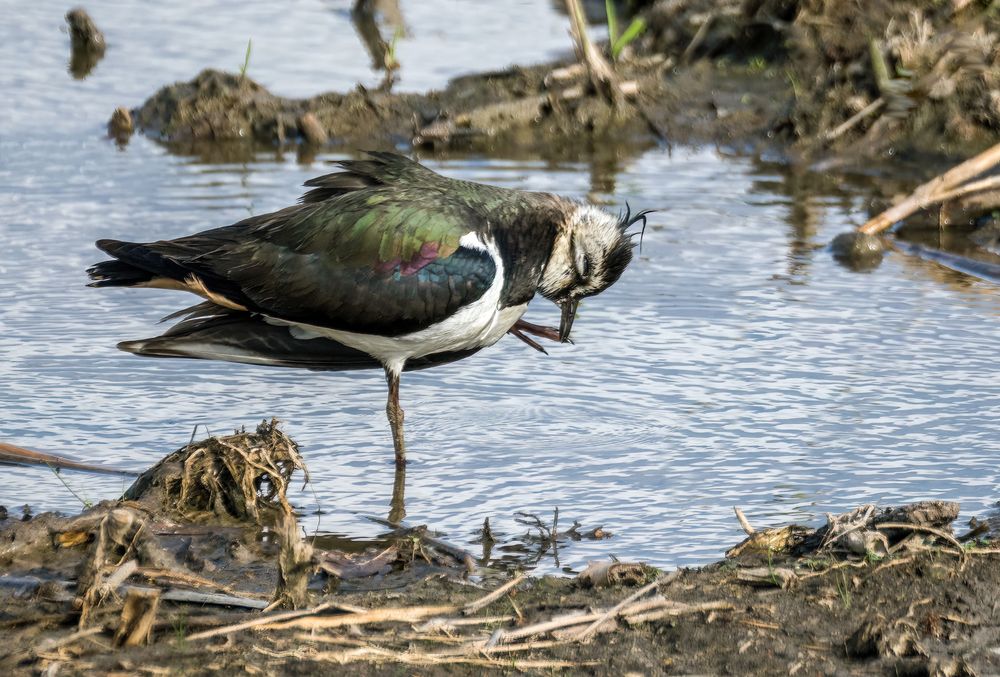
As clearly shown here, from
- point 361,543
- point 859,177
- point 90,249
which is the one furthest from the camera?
point 859,177

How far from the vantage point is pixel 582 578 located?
16.9 ft

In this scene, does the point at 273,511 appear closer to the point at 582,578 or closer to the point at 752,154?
the point at 582,578

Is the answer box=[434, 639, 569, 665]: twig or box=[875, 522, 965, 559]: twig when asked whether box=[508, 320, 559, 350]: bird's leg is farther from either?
box=[434, 639, 569, 665]: twig

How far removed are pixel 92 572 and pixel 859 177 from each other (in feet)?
25.7

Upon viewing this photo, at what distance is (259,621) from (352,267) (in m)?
2.32

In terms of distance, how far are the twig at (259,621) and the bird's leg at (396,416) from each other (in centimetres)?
204

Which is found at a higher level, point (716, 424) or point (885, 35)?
point (885, 35)

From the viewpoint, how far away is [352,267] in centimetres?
643

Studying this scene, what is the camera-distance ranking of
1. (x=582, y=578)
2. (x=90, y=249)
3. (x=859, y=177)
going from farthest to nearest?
(x=859, y=177), (x=90, y=249), (x=582, y=578)

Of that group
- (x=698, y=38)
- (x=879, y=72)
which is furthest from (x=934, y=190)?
(x=698, y=38)

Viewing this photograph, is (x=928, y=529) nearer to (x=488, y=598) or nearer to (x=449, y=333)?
(x=488, y=598)

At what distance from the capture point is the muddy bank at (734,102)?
36.4ft

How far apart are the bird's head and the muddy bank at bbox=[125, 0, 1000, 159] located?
4.80 metres

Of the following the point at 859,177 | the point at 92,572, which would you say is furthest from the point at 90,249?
the point at 859,177
